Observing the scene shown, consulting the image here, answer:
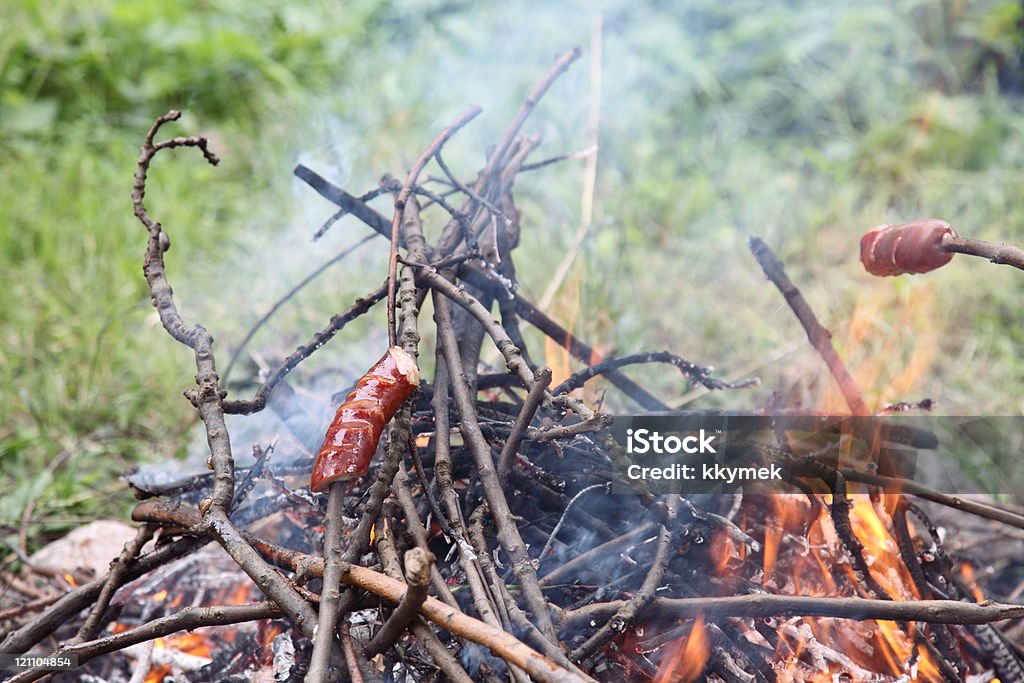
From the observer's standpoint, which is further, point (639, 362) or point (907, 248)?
point (639, 362)

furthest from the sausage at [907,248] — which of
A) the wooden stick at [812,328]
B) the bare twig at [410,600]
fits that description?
the bare twig at [410,600]

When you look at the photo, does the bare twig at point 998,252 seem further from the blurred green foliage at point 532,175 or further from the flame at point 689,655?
the blurred green foliage at point 532,175

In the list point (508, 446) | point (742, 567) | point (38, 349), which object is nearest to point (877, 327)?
point (742, 567)

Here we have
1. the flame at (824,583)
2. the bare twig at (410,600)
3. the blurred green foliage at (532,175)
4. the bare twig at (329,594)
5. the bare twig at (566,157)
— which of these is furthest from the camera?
the blurred green foliage at (532,175)

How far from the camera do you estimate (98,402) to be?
10.4ft

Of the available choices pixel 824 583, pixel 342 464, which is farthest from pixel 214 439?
pixel 824 583

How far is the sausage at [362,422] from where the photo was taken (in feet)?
4.11

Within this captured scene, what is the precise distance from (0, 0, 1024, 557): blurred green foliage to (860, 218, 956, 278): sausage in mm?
1121

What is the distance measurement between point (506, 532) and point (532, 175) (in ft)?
11.7

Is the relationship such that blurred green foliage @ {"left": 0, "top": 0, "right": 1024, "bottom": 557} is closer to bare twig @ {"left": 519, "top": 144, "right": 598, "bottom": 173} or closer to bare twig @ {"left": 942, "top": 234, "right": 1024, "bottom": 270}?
bare twig @ {"left": 519, "top": 144, "right": 598, "bottom": 173}

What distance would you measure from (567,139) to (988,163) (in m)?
2.55

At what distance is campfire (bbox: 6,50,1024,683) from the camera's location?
127 cm

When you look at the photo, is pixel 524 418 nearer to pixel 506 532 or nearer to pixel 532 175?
pixel 506 532

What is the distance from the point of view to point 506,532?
1.34 m
